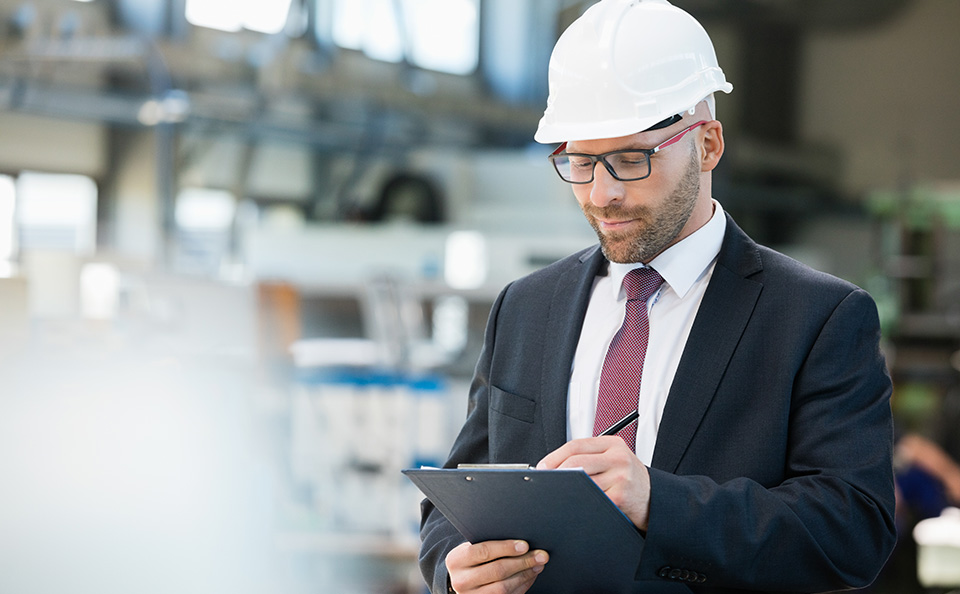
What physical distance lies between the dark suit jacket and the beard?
84 mm

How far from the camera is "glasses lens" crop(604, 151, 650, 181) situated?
1.19 meters

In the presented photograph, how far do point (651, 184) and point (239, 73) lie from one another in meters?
9.48

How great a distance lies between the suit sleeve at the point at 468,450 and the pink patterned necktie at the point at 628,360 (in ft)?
0.68

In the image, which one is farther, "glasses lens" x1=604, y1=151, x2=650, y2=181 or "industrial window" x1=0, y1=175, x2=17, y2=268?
"industrial window" x1=0, y1=175, x2=17, y2=268

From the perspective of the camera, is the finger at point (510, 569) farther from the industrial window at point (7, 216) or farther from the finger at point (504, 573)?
the industrial window at point (7, 216)

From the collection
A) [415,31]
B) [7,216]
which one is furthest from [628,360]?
[415,31]

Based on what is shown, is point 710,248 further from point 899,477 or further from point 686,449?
point 899,477

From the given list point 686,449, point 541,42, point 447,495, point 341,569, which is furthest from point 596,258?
point 541,42

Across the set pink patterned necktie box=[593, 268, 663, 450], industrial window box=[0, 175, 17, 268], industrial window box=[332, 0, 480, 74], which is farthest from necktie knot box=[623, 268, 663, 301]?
industrial window box=[332, 0, 480, 74]

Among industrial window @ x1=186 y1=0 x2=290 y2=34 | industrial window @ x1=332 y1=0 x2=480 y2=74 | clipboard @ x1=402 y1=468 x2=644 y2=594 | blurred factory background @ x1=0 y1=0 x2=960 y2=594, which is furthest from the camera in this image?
industrial window @ x1=332 y1=0 x2=480 y2=74

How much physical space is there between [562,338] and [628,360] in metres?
0.10

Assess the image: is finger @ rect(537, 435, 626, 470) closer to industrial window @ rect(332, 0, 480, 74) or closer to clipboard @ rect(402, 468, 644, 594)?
clipboard @ rect(402, 468, 644, 594)

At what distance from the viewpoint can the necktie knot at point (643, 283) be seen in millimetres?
1284

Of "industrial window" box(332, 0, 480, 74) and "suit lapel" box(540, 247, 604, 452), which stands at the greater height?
"industrial window" box(332, 0, 480, 74)
